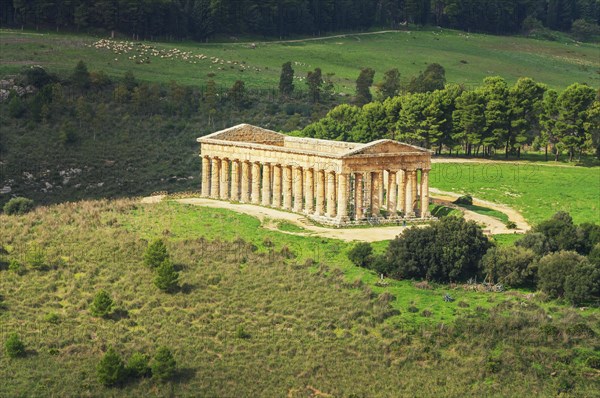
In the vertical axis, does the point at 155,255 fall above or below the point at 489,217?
below

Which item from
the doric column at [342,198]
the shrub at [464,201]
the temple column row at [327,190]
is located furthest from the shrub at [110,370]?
the shrub at [464,201]

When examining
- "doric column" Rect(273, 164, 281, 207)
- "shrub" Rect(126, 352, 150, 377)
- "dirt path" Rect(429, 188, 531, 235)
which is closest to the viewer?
"shrub" Rect(126, 352, 150, 377)

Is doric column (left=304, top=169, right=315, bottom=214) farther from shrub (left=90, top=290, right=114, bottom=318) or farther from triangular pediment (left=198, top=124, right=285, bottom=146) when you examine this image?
shrub (left=90, top=290, right=114, bottom=318)

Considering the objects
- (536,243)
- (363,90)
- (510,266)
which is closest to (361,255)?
(510,266)

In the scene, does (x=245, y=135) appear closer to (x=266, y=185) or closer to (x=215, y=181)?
(x=215, y=181)

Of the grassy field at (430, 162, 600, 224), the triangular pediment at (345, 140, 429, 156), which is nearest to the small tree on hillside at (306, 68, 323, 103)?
the grassy field at (430, 162, 600, 224)

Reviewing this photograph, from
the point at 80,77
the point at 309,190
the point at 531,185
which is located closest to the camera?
the point at 309,190

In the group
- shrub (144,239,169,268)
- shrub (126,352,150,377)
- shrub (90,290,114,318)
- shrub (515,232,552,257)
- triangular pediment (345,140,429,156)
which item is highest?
triangular pediment (345,140,429,156)
